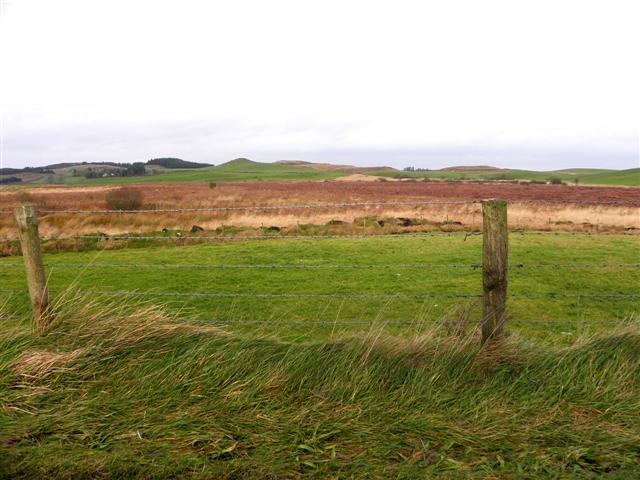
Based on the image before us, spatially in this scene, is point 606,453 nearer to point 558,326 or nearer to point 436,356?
point 436,356

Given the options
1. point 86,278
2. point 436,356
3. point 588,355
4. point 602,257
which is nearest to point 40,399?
point 436,356

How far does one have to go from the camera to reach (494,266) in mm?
4227

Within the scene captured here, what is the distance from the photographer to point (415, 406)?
3711 millimetres

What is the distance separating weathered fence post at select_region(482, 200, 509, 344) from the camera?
4211 millimetres

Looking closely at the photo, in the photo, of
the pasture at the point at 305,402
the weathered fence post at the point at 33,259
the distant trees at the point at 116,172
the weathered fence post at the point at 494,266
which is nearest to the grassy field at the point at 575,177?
the distant trees at the point at 116,172

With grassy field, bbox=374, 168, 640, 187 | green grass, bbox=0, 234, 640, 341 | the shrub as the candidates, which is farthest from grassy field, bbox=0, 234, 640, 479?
grassy field, bbox=374, 168, 640, 187

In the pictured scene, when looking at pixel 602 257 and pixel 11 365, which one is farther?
pixel 602 257

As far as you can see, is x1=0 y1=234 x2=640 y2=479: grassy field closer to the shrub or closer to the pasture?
the pasture

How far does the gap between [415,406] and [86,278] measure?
9.52 metres

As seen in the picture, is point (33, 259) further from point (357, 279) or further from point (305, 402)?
point (357, 279)

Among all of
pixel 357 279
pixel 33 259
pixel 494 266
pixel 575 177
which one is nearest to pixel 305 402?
pixel 494 266

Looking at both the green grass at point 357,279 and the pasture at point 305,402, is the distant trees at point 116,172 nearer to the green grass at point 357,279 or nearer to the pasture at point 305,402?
the green grass at point 357,279

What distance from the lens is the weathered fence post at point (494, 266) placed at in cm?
421

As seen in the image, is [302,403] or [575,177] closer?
[302,403]
